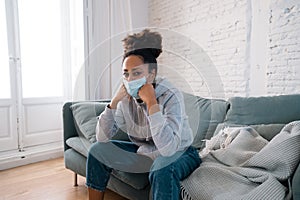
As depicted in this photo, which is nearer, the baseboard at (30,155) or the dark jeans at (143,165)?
the dark jeans at (143,165)

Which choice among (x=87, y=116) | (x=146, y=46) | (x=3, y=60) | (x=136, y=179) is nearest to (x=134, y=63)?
(x=146, y=46)

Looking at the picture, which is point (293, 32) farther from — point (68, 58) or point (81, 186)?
point (68, 58)

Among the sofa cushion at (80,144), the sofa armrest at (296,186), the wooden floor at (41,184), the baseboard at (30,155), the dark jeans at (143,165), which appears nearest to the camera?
the sofa armrest at (296,186)

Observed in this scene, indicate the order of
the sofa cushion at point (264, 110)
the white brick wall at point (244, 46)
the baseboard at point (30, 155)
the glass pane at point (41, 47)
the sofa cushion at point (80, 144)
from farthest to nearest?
the glass pane at point (41, 47), the baseboard at point (30, 155), the white brick wall at point (244, 46), the sofa cushion at point (80, 144), the sofa cushion at point (264, 110)

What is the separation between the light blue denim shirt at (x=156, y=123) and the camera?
1.00 metres

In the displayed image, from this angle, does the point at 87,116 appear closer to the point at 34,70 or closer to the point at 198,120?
the point at 198,120

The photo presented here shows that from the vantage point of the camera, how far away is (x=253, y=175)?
0.99 m

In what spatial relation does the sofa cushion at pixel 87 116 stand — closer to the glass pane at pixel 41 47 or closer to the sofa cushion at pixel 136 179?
the sofa cushion at pixel 136 179

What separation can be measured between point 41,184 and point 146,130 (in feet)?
4.10

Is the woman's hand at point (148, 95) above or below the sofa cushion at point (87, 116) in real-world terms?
above

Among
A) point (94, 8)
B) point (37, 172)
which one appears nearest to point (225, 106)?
point (37, 172)

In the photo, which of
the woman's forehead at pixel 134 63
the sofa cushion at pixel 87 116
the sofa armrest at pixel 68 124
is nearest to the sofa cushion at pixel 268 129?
the woman's forehead at pixel 134 63

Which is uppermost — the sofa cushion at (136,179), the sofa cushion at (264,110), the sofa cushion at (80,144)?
the sofa cushion at (264,110)

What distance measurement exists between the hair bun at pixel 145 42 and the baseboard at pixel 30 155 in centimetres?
194
